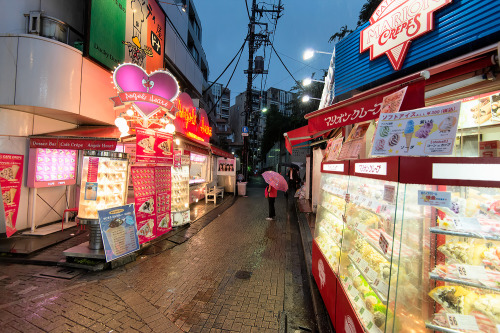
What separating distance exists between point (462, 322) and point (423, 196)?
1.08 metres

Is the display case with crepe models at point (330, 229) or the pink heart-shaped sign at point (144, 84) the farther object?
the pink heart-shaped sign at point (144, 84)

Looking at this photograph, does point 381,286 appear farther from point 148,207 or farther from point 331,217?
point 148,207

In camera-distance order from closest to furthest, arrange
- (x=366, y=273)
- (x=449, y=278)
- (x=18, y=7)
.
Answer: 1. (x=449, y=278)
2. (x=366, y=273)
3. (x=18, y=7)

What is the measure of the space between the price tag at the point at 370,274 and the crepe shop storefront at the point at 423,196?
2 centimetres

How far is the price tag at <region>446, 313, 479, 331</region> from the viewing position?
187cm

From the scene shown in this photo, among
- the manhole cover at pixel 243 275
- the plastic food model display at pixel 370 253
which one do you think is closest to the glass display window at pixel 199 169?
the manhole cover at pixel 243 275

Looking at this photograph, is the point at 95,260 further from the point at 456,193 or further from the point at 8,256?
the point at 456,193

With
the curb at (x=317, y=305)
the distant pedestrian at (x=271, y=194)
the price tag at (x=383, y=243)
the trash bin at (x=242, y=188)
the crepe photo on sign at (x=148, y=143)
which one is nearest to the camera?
the price tag at (x=383, y=243)

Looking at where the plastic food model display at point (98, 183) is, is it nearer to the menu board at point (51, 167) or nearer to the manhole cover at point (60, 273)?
the manhole cover at point (60, 273)

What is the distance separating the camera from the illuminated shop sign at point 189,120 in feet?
35.6

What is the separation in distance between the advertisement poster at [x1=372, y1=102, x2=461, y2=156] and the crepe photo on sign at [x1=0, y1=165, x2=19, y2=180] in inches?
341

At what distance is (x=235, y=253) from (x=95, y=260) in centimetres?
333

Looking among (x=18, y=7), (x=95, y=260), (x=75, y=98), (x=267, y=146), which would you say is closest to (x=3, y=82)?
(x=75, y=98)

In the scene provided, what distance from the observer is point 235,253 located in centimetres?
621
